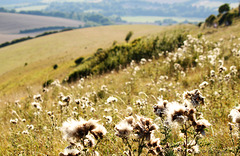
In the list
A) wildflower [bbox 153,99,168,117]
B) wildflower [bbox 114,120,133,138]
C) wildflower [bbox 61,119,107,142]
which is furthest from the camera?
wildflower [bbox 153,99,168,117]

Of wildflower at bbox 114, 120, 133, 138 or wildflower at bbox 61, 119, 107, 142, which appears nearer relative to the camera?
wildflower at bbox 61, 119, 107, 142

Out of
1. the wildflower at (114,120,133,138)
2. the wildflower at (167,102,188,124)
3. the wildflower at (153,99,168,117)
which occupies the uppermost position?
the wildflower at (167,102,188,124)

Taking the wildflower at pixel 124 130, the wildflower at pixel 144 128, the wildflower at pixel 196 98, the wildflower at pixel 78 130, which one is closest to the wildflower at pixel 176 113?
the wildflower at pixel 144 128

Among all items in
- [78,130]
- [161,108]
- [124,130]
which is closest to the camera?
[78,130]

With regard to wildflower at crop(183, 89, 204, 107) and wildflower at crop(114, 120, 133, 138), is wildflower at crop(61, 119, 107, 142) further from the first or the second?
wildflower at crop(183, 89, 204, 107)

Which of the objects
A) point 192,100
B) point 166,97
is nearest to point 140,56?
point 166,97

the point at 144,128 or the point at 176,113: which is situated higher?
the point at 176,113

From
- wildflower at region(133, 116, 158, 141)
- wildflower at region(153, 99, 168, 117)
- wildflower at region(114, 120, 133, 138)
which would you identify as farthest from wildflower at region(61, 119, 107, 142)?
wildflower at region(153, 99, 168, 117)

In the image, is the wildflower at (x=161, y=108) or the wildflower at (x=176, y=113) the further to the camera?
the wildflower at (x=161, y=108)

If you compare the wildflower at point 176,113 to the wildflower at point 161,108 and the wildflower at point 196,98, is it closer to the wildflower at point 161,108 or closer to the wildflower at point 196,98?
the wildflower at point 161,108

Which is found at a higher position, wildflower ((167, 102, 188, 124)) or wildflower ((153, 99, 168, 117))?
wildflower ((167, 102, 188, 124))

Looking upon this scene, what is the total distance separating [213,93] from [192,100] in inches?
132

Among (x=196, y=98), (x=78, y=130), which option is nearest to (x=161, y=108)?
(x=196, y=98)

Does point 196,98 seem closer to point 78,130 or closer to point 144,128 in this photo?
point 144,128
